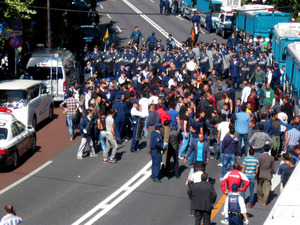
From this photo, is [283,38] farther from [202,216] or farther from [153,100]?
[202,216]

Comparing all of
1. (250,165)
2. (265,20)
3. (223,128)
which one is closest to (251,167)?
(250,165)

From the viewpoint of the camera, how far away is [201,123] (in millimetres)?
17891

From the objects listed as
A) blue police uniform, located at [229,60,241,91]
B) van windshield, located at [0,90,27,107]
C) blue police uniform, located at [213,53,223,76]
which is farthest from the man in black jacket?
blue police uniform, located at [213,53,223,76]

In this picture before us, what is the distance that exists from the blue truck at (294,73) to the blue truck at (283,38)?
7.31 ft

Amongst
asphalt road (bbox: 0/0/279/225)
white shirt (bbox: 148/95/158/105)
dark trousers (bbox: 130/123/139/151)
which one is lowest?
asphalt road (bbox: 0/0/279/225)

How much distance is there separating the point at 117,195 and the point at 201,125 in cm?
346

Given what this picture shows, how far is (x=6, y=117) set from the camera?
19078 mm

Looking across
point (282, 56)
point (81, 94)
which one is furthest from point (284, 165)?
point (282, 56)

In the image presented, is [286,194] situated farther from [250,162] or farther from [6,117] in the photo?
[6,117]

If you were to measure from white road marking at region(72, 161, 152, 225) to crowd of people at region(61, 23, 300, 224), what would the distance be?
0.50 metres

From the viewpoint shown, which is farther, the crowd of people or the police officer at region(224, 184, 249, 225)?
the crowd of people

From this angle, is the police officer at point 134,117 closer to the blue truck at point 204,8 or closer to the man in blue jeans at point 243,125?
the man in blue jeans at point 243,125

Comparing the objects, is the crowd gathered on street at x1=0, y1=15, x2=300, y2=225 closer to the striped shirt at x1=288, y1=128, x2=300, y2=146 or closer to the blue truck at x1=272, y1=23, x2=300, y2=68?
the striped shirt at x1=288, y1=128, x2=300, y2=146

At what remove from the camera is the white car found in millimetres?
17516
